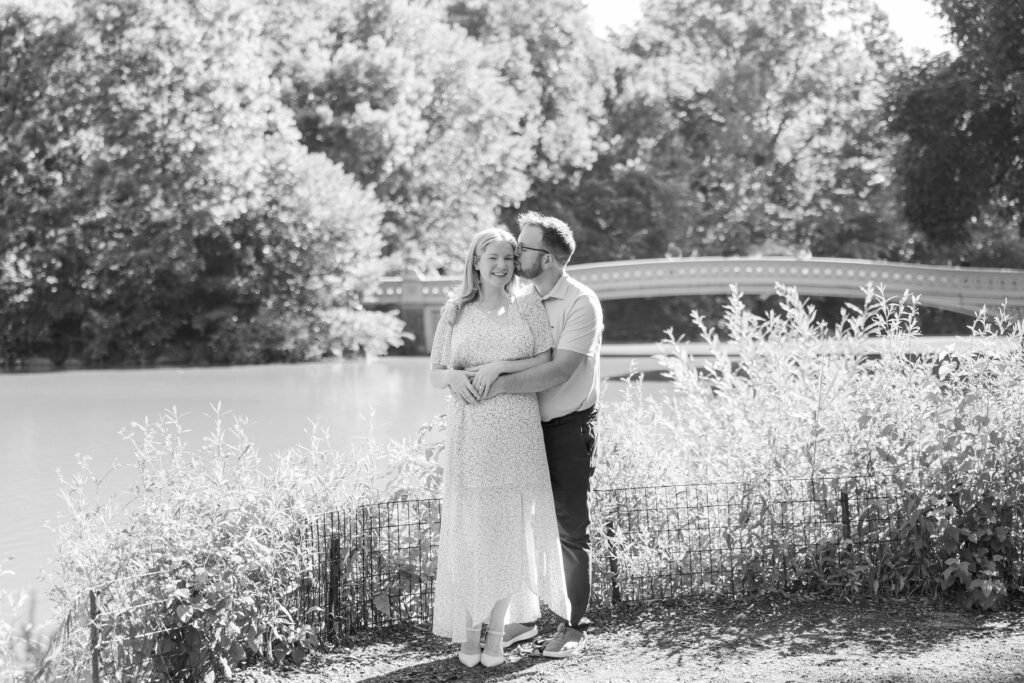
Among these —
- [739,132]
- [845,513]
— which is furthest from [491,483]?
[739,132]

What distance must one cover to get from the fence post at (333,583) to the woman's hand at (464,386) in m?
0.77

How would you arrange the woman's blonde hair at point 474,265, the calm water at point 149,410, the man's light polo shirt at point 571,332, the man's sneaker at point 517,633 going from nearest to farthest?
1. the woman's blonde hair at point 474,265
2. the man's light polo shirt at point 571,332
3. the man's sneaker at point 517,633
4. the calm water at point 149,410

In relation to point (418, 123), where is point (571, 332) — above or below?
below

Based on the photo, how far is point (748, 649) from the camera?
4367mm

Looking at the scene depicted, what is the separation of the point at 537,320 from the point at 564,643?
3.75ft

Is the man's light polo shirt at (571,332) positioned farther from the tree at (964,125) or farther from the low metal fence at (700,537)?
the tree at (964,125)

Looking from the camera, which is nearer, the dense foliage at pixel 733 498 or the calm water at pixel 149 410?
the dense foliage at pixel 733 498

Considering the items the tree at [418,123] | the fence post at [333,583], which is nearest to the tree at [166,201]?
A: the tree at [418,123]

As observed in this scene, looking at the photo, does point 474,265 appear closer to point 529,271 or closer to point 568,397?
point 529,271

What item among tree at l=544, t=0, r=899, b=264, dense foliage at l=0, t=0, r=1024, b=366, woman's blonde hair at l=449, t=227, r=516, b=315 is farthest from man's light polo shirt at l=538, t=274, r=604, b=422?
tree at l=544, t=0, r=899, b=264

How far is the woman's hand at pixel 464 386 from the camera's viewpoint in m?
4.16

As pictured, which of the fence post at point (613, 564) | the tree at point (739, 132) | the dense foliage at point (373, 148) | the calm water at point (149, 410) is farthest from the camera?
the tree at point (739, 132)

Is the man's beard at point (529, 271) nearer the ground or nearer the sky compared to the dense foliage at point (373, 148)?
nearer the ground

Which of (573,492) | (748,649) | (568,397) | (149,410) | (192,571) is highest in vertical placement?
(568,397)
